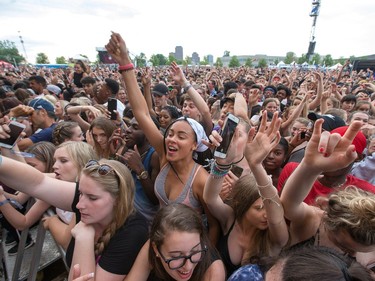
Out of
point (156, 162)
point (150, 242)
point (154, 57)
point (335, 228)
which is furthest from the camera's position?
point (154, 57)

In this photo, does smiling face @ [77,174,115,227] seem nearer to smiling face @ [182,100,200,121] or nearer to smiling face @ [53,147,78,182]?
smiling face @ [53,147,78,182]

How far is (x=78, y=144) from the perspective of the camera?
2.23m

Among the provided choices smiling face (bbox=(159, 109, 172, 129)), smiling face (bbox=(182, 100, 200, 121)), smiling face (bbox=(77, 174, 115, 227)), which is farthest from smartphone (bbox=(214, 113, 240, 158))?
smiling face (bbox=(182, 100, 200, 121))

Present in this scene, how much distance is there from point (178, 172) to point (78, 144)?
966mm

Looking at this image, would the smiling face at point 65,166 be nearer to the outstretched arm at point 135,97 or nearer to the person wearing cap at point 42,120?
the outstretched arm at point 135,97

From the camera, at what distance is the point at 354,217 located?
1256mm

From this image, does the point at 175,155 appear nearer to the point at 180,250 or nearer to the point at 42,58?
the point at 180,250

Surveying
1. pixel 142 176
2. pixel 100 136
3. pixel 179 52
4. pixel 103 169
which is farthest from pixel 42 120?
pixel 179 52

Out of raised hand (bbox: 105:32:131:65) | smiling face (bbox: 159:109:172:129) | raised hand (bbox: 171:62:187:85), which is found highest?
raised hand (bbox: 105:32:131:65)

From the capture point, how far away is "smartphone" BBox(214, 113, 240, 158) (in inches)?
59.7

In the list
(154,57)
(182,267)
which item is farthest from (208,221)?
(154,57)

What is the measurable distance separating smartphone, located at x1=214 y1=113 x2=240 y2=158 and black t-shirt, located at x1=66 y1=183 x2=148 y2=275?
0.73m

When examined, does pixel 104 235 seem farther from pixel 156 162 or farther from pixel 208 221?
pixel 156 162

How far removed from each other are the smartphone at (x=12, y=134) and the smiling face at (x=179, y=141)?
3.97 ft
